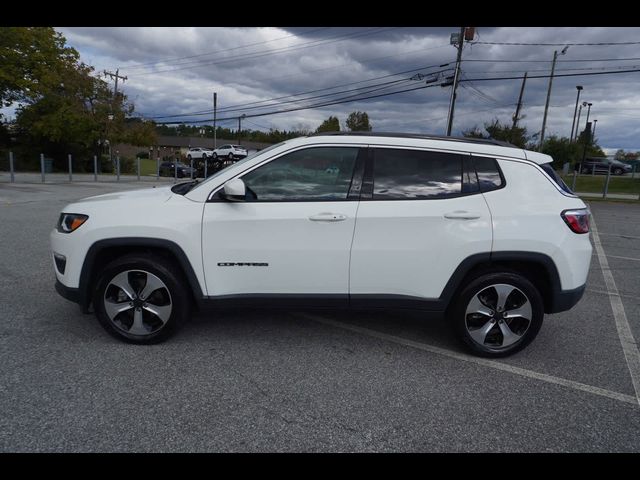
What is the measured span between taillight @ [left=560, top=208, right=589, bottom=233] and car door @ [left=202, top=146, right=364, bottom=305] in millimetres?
1679

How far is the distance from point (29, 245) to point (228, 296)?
5.32 m

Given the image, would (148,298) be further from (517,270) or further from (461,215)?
(517,270)

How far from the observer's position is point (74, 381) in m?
2.88

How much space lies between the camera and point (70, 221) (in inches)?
133

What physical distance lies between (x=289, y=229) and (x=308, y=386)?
1178mm

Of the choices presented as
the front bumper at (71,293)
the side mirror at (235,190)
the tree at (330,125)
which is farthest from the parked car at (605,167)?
the front bumper at (71,293)

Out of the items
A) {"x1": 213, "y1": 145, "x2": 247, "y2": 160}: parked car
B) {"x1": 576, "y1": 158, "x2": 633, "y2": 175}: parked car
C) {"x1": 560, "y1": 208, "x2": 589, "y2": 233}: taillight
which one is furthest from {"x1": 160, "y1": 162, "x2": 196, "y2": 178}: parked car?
{"x1": 576, "y1": 158, "x2": 633, "y2": 175}: parked car

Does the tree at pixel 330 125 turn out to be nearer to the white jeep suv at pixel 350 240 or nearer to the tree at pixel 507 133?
the tree at pixel 507 133

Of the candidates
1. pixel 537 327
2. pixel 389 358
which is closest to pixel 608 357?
pixel 537 327

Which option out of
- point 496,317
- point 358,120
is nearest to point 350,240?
point 496,317

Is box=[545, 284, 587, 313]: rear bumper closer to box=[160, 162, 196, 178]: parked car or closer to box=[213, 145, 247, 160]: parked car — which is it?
box=[160, 162, 196, 178]: parked car

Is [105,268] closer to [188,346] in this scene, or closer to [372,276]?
[188,346]

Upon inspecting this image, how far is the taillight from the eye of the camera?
3283mm

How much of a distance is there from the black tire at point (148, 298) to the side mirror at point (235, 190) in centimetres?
78
